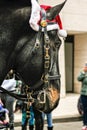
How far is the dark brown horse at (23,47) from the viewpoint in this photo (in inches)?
110

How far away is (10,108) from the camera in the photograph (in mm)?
8820

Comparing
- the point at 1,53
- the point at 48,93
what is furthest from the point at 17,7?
the point at 48,93

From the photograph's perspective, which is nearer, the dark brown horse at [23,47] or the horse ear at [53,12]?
the dark brown horse at [23,47]

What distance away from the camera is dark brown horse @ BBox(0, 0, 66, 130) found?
2789 millimetres

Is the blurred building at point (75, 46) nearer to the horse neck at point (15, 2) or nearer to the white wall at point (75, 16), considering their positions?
the white wall at point (75, 16)

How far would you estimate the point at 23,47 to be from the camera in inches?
110

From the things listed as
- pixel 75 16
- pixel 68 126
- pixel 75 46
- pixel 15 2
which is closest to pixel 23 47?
pixel 15 2

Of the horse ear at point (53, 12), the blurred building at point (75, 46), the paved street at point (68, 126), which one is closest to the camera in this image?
the horse ear at point (53, 12)

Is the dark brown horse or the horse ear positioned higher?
the horse ear

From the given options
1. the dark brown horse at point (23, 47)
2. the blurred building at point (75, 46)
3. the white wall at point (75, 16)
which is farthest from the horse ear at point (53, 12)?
the blurred building at point (75, 46)

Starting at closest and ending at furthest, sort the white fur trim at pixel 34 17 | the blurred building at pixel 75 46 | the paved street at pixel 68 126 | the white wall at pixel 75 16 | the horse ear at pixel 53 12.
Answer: the white fur trim at pixel 34 17 < the horse ear at pixel 53 12 < the paved street at pixel 68 126 < the white wall at pixel 75 16 < the blurred building at pixel 75 46

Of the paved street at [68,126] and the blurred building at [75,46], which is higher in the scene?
the blurred building at [75,46]

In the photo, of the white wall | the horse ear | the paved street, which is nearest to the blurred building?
the white wall

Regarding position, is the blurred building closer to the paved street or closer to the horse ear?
the paved street
